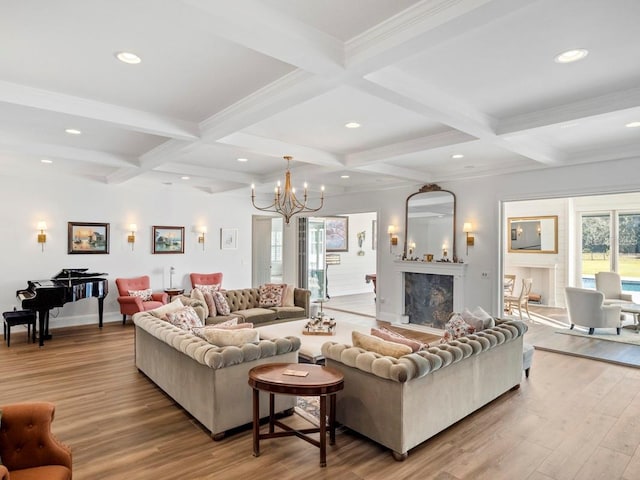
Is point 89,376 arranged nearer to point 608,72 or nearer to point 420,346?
point 420,346

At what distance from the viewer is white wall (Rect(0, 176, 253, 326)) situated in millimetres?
6926

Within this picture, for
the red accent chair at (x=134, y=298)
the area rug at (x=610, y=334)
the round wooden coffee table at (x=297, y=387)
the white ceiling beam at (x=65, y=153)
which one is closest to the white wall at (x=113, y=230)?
the red accent chair at (x=134, y=298)

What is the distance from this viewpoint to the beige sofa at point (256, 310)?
21.3 ft

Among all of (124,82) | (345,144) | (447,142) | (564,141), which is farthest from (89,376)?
(564,141)

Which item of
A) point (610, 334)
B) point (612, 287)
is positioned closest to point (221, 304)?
point (610, 334)

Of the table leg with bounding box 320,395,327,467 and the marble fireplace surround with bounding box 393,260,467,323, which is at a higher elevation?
the marble fireplace surround with bounding box 393,260,467,323

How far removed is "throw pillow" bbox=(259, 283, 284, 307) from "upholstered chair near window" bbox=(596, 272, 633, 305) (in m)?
6.44

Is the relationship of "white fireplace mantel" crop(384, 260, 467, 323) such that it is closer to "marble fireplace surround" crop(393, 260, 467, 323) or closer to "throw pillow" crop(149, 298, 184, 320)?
"marble fireplace surround" crop(393, 260, 467, 323)

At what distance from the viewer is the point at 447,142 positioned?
460 centimetres

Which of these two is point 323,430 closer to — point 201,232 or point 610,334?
point 610,334

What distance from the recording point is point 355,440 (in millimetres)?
3205

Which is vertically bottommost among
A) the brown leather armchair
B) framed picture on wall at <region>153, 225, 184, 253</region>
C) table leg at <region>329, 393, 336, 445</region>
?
table leg at <region>329, 393, 336, 445</region>

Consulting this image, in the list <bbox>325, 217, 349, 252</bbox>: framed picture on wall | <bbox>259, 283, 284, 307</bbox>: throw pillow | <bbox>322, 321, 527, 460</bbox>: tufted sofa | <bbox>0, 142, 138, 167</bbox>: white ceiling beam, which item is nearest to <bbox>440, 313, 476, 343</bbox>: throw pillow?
<bbox>322, 321, 527, 460</bbox>: tufted sofa

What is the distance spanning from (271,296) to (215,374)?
162 inches
